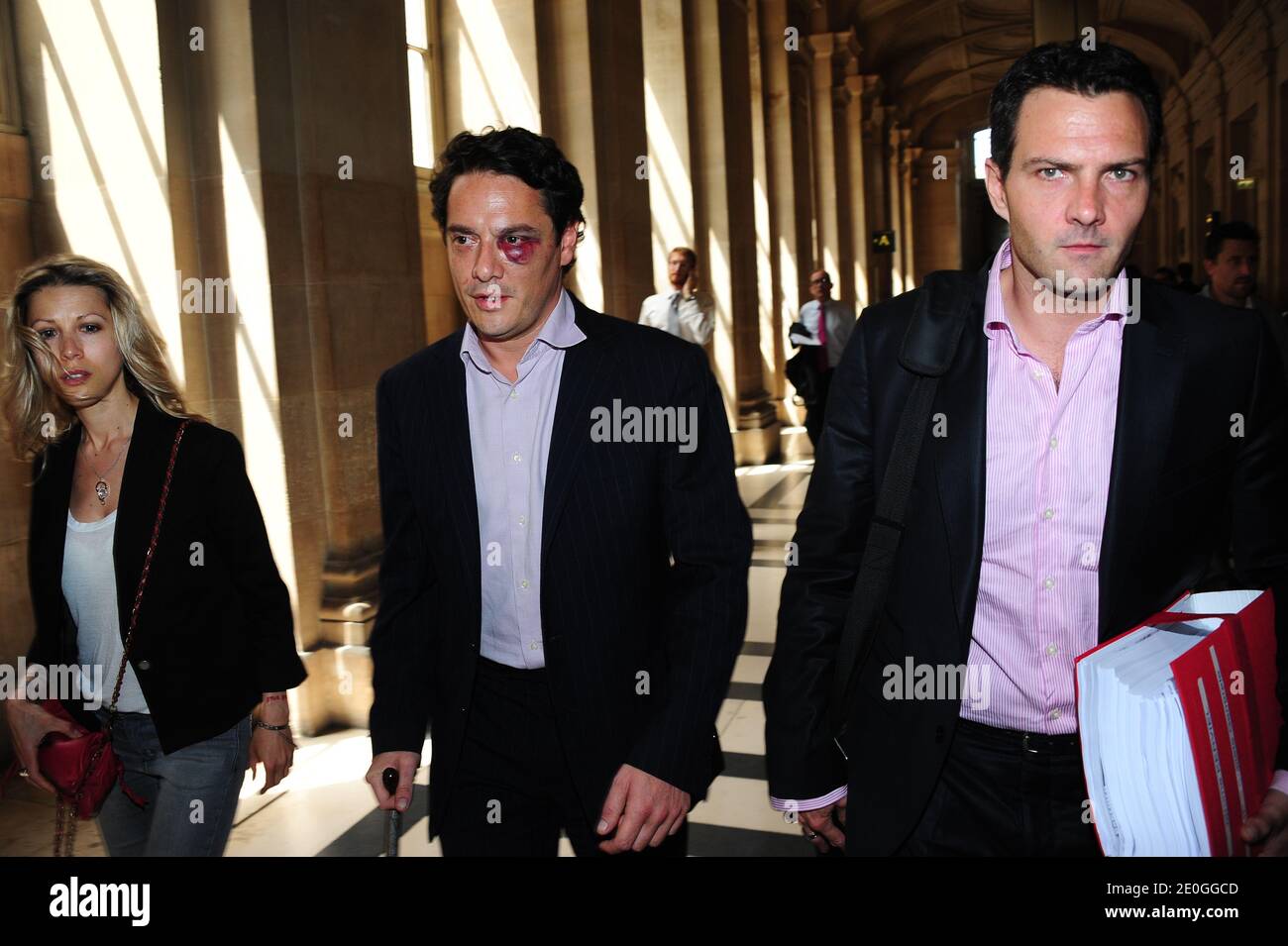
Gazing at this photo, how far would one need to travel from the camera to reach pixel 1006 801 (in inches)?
78.1

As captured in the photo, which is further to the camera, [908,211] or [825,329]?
[908,211]

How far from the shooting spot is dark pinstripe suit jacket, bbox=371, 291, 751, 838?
2.25 metres

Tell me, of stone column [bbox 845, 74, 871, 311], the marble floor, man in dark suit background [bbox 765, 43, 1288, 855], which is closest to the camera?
man in dark suit background [bbox 765, 43, 1288, 855]

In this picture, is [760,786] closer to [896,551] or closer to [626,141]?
[896,551]

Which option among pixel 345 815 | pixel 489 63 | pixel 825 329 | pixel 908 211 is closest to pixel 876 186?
pixel 908 211

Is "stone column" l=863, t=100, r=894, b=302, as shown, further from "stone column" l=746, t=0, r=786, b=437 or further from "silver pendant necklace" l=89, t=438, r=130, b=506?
"silver pendant necklace" l=89, t=438, r=130, b=506

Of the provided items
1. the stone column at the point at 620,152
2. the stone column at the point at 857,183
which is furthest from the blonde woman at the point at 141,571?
the stone column at the point at 857,183

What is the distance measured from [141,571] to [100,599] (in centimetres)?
13

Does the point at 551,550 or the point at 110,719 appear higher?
the point at 551,550

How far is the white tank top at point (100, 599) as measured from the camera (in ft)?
8.38

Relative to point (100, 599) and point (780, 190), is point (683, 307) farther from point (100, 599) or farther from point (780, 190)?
point (780, 190)

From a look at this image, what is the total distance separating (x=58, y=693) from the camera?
252 cm

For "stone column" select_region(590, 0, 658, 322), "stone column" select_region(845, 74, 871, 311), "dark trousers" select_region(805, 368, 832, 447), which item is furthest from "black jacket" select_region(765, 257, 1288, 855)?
"stone column" select_region(845, 74, 871, 311)
